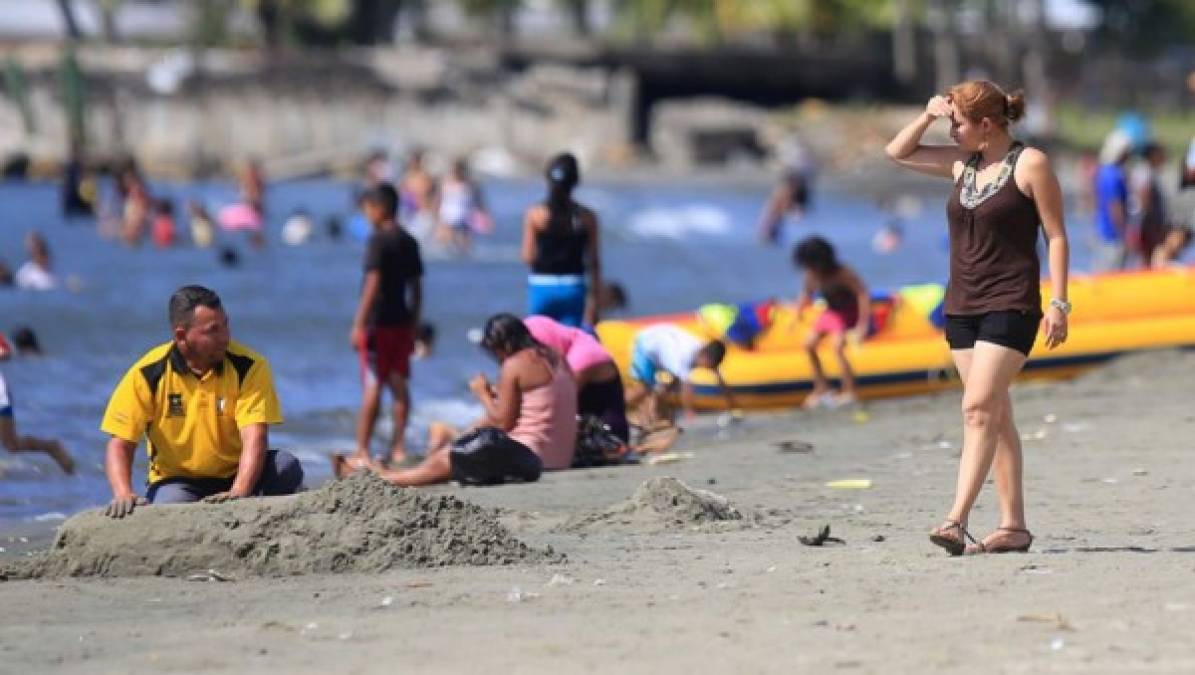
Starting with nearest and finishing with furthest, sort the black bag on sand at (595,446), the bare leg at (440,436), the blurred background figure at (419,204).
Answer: the black bag on sand at (595,446) → the bare leg at (440,436) → the blurred background figure at (419,204)

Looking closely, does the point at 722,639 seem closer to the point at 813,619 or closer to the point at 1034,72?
the point at 813,619

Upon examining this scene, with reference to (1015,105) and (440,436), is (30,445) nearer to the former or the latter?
(440,436)

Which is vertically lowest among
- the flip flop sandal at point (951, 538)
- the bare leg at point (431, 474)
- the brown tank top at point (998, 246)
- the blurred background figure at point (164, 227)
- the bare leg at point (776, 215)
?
the bare leg at point (776, 215)

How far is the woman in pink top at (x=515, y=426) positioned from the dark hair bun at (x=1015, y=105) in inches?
155

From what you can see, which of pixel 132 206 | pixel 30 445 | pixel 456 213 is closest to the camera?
pixel 30 445

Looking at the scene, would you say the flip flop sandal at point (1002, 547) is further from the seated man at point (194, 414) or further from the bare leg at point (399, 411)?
the bare leg at point (399, 411)

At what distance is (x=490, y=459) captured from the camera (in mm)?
11086

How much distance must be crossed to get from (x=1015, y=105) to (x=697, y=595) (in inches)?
76.8

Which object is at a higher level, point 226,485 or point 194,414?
point 194,414

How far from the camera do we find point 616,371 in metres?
12.2

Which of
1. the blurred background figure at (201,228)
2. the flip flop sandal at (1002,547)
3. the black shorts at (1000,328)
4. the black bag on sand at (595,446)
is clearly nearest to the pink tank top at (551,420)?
the black bag on sand at (595,446)

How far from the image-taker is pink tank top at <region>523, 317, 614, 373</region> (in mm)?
11977

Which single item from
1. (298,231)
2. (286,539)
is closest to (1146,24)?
(298,231)

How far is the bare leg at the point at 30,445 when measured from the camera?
11.5 meters
